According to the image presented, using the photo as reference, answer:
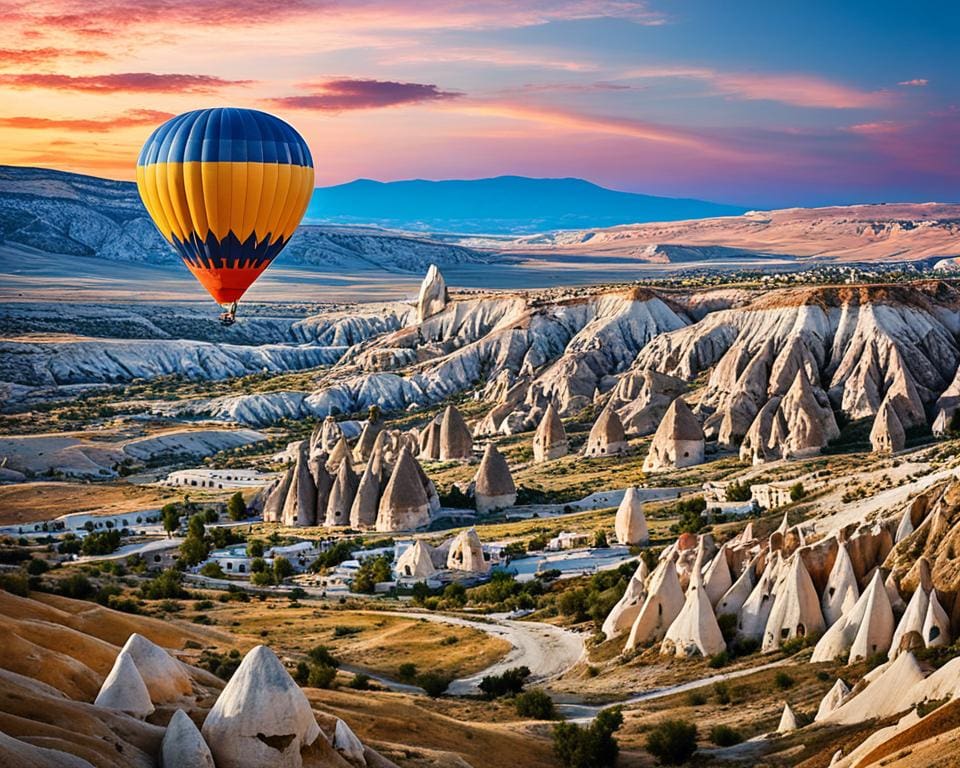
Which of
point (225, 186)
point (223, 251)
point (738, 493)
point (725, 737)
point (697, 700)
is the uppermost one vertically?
point (225, 186)

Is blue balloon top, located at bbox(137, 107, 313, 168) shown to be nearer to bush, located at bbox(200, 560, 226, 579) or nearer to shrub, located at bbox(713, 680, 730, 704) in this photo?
bush, located at bbox(200, 560, 226, 579)

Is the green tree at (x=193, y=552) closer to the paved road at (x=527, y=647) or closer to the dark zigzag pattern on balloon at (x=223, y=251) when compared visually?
the paved road at (x=527, y=647)

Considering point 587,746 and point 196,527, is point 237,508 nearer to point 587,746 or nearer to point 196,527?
point 196,527

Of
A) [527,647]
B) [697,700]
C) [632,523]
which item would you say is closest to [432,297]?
[632,523]

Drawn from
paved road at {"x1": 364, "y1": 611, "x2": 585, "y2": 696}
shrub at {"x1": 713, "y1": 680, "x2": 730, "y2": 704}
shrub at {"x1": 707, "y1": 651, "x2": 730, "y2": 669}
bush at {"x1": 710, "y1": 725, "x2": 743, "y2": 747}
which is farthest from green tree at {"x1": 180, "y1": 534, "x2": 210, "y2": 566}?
bush at {"x1": 710, "y1": 725, "x2": 743, "y2": 747}

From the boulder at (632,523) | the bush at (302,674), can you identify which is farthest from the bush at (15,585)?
the boulder at (632,523)

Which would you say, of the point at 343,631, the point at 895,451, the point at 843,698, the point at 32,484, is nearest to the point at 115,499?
the point at 32,484
